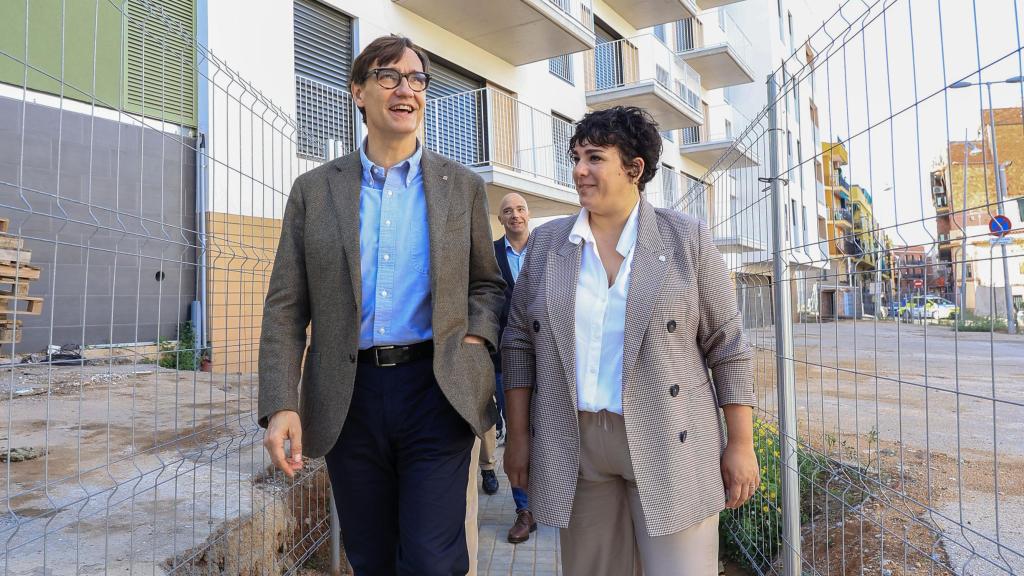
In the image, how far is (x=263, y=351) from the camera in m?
2.10

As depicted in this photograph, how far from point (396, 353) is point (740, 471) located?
3.57 feet

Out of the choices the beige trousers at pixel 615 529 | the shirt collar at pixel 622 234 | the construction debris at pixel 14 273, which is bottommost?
the beige trousers at pixel 615 529

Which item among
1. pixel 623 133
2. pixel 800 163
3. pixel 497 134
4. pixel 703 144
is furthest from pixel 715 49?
pixel 623 133

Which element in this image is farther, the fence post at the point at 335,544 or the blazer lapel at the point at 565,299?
the fence post at the point at 335,544

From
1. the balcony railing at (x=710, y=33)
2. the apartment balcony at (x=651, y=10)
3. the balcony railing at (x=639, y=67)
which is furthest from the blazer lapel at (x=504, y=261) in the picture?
the balcony railing at (x=710, y=33)

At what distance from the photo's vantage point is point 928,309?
1778mm

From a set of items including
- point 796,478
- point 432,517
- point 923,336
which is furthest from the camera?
point 796,478

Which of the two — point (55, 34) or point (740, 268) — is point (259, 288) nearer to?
point (55, 34)

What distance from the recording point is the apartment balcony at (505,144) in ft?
39.1

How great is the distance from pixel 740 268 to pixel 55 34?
313 cm

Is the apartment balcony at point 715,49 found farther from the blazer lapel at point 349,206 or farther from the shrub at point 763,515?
the blazer lapel at point 349,206

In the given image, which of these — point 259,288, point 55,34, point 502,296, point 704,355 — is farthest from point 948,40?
point 259,288

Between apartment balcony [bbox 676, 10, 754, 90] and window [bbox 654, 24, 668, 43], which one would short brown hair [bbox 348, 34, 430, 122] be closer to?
window [bbox 654, 24, 668, 43]

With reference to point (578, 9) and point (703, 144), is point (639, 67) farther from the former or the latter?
point (578, 9)
